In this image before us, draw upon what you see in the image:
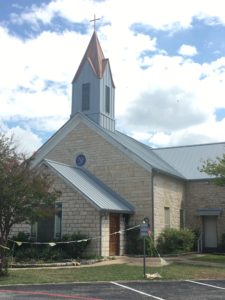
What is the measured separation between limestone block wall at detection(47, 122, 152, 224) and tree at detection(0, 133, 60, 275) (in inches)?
401

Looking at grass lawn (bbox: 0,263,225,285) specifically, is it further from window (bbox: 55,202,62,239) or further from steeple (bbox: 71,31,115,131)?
steeple (bbox: 71,31,115,131)

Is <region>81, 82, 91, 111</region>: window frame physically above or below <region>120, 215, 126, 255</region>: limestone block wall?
above

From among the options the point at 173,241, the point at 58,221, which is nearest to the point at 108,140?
the point at 58,221

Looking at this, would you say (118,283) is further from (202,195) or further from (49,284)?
(202,195)

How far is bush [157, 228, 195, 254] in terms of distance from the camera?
86.0ft

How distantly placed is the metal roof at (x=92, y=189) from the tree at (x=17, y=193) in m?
6.45

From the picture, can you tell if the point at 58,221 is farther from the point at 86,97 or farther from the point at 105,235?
the point at 86,97

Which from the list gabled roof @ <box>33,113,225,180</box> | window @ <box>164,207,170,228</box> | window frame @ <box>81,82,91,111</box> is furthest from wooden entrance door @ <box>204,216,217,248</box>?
window frame @ <box>81,82,91,111</box>

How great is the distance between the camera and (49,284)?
14.0m

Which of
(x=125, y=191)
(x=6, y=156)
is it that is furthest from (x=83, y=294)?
(x=125, y=191)

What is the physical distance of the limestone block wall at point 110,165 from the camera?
26203 mm

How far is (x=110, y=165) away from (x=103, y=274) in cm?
1178

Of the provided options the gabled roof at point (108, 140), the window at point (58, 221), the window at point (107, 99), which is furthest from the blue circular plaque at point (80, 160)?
the window at point (58, 221)

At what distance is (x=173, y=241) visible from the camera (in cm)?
2630
